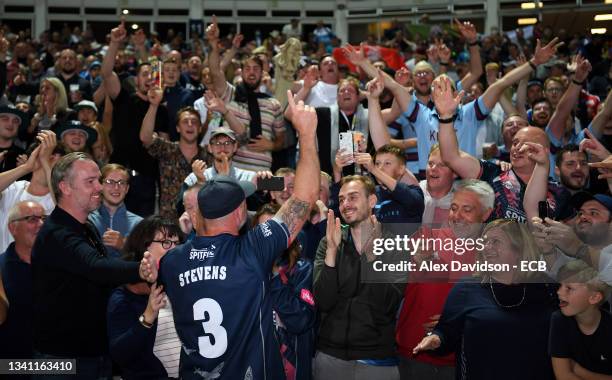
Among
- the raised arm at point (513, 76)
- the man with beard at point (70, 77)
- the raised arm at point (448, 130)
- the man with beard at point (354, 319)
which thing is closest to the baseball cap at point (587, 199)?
the raised arm at point (448, 130)

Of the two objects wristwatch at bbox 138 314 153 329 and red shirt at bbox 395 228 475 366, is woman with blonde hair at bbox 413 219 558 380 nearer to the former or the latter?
red shirt at bbox 395 228 475 366

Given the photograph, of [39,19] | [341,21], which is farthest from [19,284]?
[39,19]

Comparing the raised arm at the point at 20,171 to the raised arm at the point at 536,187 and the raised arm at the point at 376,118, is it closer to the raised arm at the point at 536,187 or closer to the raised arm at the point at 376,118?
the raised arm at the point at 376,118

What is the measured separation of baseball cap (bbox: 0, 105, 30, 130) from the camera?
7.58 meters

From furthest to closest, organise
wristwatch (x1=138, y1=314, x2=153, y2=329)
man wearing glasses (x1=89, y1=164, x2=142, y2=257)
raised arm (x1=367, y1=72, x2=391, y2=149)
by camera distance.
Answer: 1. raised arm (x1=367, y1=72, x2=391, y2=149)
2. man wearing glasses (x1=89, y1=164, x2=142, y2=257)
3. wristwatch (x1=138, y1=314, x2=153, y2=329)

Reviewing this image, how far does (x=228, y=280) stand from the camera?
3.66 metres

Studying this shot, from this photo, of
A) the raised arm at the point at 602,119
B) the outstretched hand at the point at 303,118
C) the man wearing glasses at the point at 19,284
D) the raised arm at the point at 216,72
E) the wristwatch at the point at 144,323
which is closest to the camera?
the outstretched hand at the point at 303,118

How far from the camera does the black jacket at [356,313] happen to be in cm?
456

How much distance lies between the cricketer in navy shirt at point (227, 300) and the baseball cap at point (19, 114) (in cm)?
468

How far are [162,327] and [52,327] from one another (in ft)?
2.19

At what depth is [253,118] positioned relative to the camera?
26.6 feet

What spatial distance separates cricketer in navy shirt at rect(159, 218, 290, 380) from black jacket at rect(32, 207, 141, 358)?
26.0 inches

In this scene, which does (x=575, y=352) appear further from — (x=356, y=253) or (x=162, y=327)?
(x=162, y=327)

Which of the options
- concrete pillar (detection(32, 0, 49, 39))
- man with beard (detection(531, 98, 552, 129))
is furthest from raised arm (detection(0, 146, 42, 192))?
concrete pillar (detection(32, 0, 49, 39))
